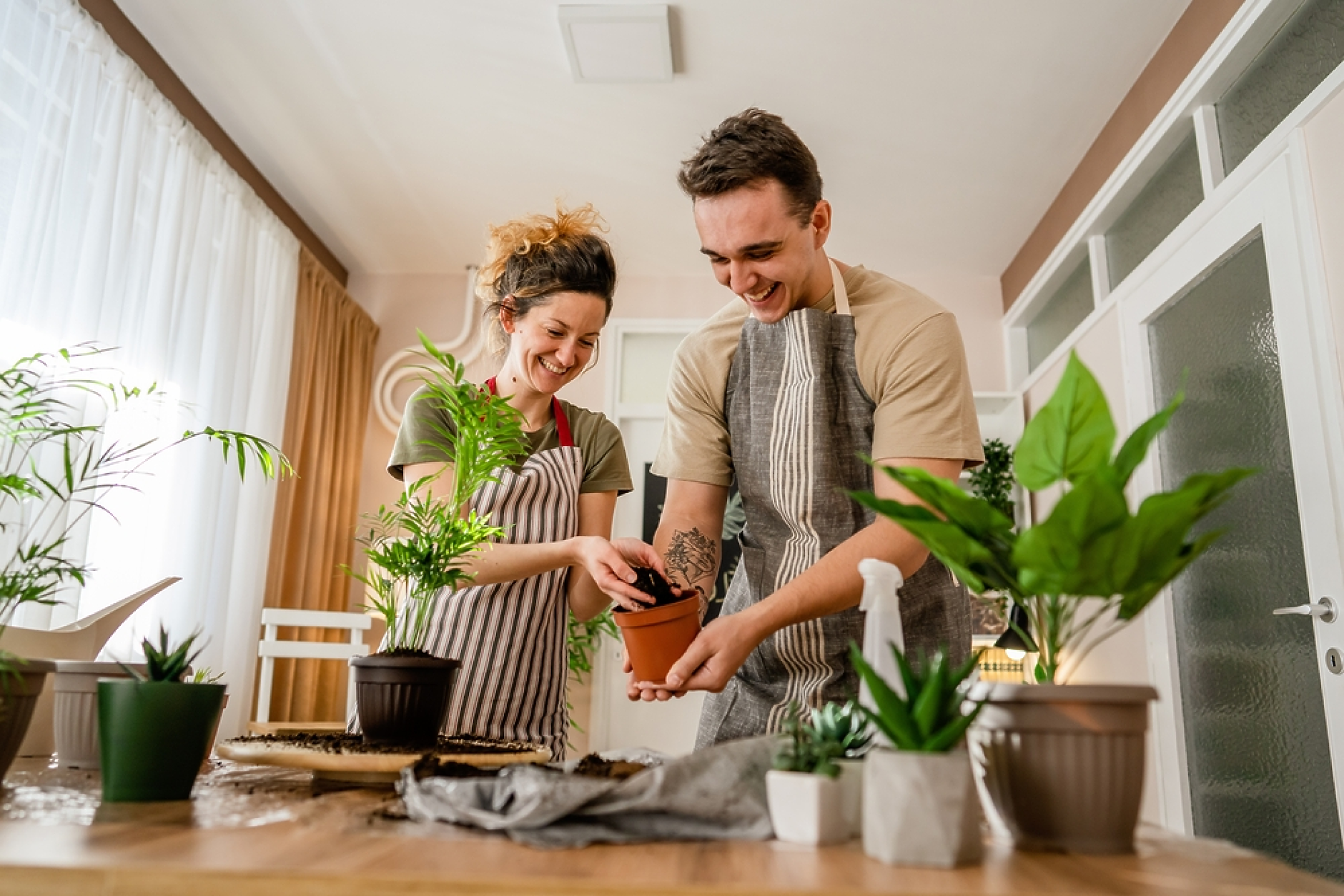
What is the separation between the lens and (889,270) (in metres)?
4.50

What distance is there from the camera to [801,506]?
56.2 inches

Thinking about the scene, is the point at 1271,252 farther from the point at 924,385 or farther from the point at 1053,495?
the point at 1053,495

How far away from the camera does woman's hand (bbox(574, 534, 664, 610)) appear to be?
1.16 metres

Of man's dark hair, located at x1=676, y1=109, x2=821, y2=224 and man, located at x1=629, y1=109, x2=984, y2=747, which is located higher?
man's dark hair, located at x1=676, y1=109, x2=821, y2=224

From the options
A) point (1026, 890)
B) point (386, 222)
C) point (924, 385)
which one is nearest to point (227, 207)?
point (386, 222)

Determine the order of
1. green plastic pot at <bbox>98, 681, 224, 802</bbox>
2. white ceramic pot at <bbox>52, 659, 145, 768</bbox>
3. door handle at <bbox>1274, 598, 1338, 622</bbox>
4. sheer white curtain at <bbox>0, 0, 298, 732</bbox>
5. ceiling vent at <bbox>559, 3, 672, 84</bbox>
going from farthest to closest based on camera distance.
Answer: ceiling vent at <bbox>559, 3, 672, 84</bbox> → sheer white curtain at <bbox>0, 0, 298, 732</bbox> → door handle at <bbox>1274, 598, 1338, 622</bbox> → white ceramic pot at <bbox>52, 659, 145, 768</bbox> → green plastic pot at <bbox>98, 681, 224, 802</bbox>

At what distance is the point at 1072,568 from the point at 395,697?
2.32 feet

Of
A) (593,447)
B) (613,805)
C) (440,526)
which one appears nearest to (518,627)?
(593,447)

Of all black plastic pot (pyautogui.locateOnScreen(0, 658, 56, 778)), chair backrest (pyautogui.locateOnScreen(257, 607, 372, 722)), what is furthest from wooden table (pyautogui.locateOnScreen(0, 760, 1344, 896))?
chair backrest (pyautogui.locateOnScreen(257, 607, 372, 722))

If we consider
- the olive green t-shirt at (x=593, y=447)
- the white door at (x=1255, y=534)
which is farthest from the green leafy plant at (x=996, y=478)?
the olive green t-shirt at (x=593, y=447)

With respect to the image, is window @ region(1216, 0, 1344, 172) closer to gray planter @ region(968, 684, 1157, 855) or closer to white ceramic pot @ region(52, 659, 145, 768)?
gray planter @ region(968, 684, 1157, 855)

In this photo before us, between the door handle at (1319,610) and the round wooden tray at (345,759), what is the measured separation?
5.95 ft

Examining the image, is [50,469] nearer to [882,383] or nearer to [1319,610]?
[882,383]

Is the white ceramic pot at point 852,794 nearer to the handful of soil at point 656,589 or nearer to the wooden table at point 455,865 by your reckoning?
the wooden table at point 455,865
